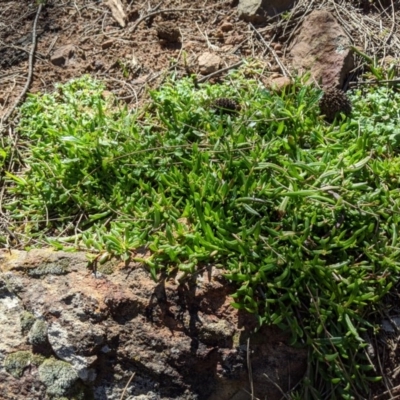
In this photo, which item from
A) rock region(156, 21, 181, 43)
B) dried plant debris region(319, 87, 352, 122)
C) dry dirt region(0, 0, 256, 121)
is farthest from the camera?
rock region(156, 21, 181, 43)

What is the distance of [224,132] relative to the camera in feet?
10.8

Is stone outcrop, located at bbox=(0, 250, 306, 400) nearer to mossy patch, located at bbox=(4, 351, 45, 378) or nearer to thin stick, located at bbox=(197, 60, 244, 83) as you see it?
mossy patch, located at bbox=(4, 351, 45, 378)

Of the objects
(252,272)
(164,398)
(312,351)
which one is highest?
(252,272)

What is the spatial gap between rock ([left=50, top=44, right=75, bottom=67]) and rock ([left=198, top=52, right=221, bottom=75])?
2.98 ft

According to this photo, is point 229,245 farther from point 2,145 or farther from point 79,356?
point 2,145

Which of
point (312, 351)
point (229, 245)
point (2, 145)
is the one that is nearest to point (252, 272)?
point (229, 245)

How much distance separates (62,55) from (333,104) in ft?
6.17

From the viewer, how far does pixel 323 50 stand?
149 inches

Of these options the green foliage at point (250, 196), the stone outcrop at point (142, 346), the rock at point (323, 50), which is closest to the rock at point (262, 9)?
the rock at point (323, 50)

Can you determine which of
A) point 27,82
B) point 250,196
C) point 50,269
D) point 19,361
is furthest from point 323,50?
point 19,361

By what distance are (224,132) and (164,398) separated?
1.39 meters

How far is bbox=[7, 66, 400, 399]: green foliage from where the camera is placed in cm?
270

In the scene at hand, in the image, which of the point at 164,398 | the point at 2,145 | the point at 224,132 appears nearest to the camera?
the point at 164,398

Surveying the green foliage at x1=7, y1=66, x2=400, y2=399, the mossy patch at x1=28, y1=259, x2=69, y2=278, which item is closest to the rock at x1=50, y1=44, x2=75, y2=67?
the green foliage at x1=7, y1=66, x2=400, y2=399
